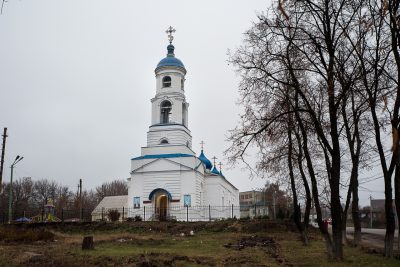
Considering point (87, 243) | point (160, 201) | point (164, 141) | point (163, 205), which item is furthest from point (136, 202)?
point (87, 243)

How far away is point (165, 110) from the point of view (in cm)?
3934

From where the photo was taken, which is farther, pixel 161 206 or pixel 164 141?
pixel 164 141

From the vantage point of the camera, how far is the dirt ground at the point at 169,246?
12.6 metres

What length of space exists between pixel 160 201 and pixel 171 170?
2957mm

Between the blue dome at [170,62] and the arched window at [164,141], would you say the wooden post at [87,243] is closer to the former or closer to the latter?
the arched window at [164,141]

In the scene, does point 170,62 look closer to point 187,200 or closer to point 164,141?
point 164,141

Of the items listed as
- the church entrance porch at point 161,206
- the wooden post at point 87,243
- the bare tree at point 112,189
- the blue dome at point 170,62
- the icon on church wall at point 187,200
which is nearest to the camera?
the wooden post at point 87,243

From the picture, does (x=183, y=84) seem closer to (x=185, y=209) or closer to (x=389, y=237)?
(x=185, y=209)

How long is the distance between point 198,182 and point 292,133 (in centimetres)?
2160

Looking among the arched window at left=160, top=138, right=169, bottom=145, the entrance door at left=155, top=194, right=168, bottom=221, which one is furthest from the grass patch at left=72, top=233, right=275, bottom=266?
the arched window at left=160, top=138, right=169, bottom=145

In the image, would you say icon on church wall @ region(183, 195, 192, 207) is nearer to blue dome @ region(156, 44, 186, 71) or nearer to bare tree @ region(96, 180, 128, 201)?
blue dome @ region(156, 44, 186, 71)

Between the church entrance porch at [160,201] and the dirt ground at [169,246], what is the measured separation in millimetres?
6909

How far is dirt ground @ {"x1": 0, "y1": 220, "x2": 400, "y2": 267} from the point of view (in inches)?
496

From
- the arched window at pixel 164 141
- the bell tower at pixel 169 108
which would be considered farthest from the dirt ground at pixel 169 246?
the bell tower at pixel 169 108
